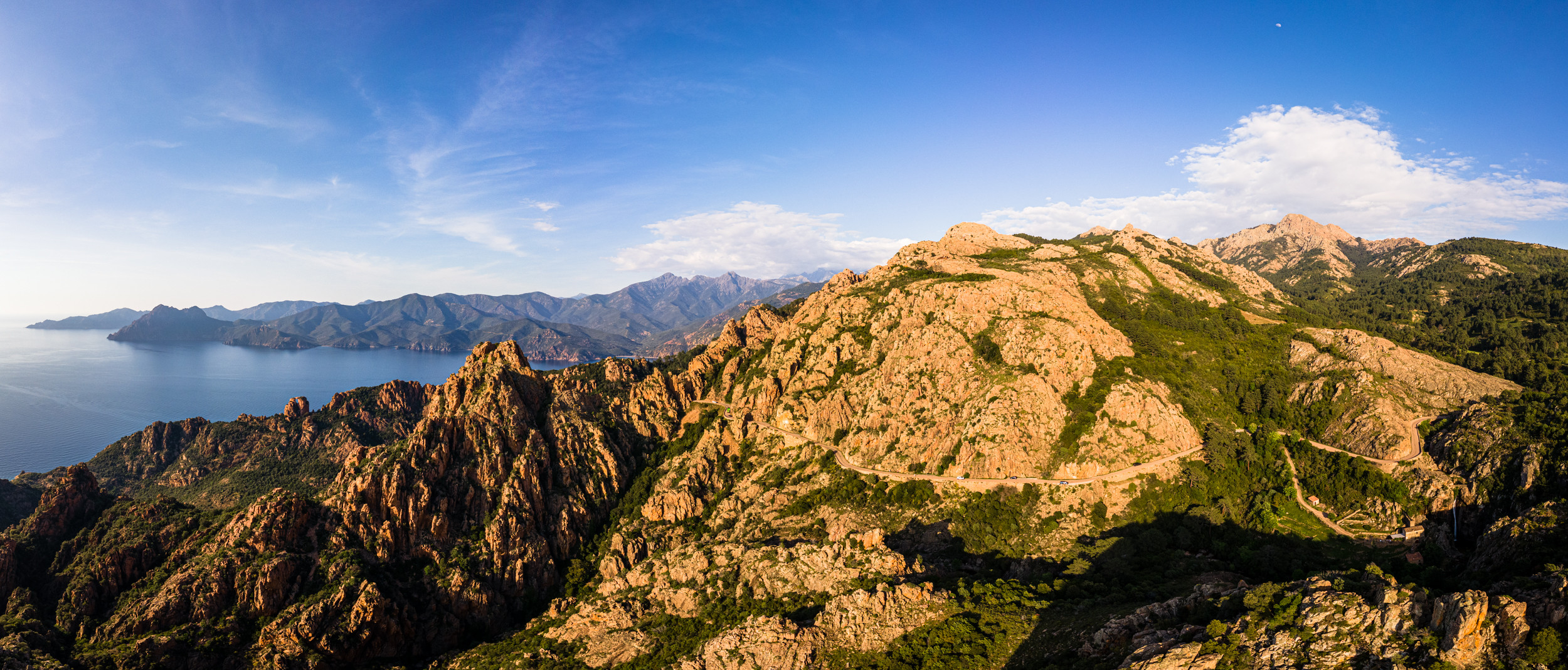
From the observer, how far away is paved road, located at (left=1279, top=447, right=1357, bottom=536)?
7831 cm

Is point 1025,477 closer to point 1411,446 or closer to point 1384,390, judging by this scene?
point 1411,446

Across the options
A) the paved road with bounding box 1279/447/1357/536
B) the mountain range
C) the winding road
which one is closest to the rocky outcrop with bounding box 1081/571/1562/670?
the mountain range

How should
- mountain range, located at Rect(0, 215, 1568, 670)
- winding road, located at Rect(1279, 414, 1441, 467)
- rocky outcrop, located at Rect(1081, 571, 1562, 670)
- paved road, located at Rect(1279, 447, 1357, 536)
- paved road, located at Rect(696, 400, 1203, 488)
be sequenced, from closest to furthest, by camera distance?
rocky outcrop, located at Rect(1081, 571, 1562, 670)
mountain range, located at Rect(0, 215, 1568, 670)
paved road, located at Rect(1279, 447, 1357, 536)
winding road, located at Rect(1279, 414, 1441, 467)
paved road, located at Rect(696, 400, 1203, 488)

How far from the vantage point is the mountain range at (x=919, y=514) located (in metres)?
53.4

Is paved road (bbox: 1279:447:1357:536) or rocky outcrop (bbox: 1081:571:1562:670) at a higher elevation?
rocky outcrop (bbox: 1081:571:1562:670)

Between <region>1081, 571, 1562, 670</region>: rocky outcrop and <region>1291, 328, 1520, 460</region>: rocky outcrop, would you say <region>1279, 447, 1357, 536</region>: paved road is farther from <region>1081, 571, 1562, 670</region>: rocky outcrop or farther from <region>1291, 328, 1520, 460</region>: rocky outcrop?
<region>1081, 571, 1562, 670</region>: rocky outcrop

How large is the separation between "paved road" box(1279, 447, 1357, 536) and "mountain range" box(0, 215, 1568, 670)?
5.23 ft

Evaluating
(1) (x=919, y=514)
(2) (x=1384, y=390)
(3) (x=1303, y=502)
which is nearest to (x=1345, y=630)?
(1) (x=919, y=514)

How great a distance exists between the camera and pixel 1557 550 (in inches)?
2007

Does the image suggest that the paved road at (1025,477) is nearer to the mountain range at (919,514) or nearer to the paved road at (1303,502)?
the mountain range at (919,514)

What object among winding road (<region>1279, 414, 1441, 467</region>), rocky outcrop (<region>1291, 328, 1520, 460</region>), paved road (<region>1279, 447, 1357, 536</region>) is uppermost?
rocky outcrop (<region>1291, 328, 1520, 460</region>)

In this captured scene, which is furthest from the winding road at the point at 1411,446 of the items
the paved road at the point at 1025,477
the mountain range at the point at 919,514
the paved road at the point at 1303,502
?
the paved road at the point at 1025,477

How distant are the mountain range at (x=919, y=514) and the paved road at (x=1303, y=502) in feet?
5.23

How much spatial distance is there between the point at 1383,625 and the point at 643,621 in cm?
7959
